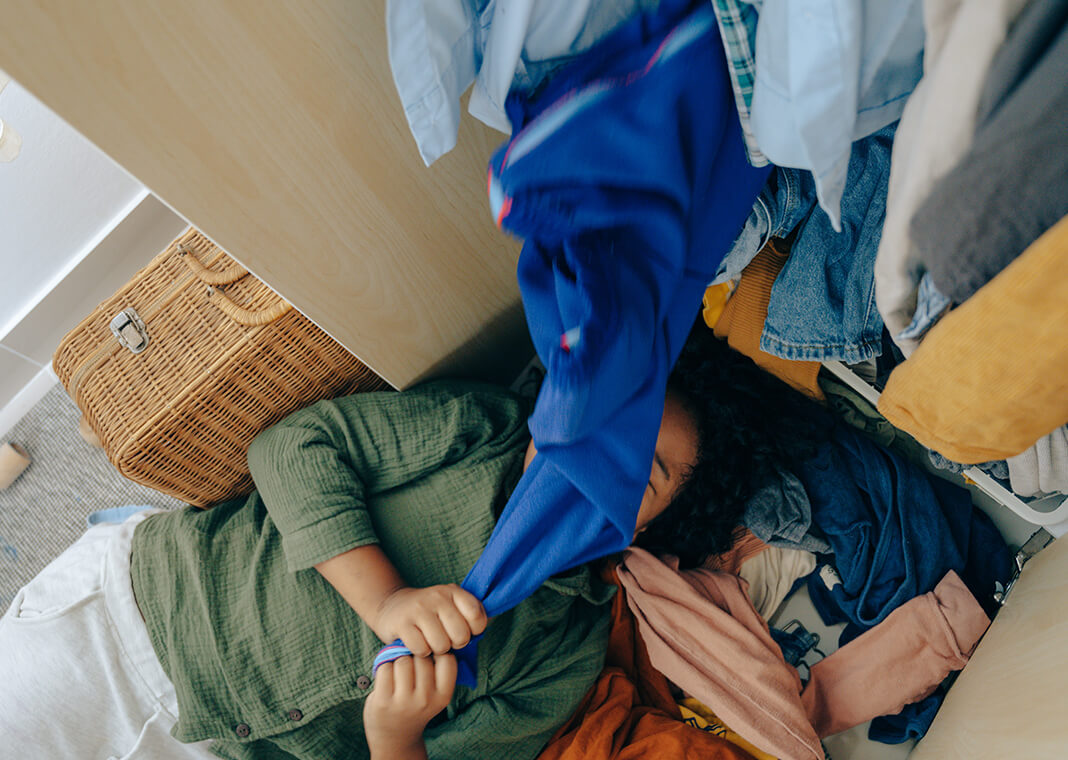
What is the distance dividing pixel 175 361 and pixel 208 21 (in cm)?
52

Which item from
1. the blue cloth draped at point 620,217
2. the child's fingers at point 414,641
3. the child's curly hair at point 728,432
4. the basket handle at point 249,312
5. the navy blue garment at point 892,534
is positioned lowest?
the navy blue garment at point 892,534

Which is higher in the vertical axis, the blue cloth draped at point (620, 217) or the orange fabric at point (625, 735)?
the blue cloth draped at point (620, 217)

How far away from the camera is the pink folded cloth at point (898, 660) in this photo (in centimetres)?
89

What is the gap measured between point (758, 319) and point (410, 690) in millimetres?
582

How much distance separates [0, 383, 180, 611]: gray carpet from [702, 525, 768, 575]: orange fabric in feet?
3.40

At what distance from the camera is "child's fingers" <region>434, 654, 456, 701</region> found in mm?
767

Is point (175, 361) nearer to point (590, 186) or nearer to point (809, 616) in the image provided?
point (590, 186)

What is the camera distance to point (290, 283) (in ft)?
2.29

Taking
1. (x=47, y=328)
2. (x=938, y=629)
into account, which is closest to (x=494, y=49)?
(x=938, y=629)

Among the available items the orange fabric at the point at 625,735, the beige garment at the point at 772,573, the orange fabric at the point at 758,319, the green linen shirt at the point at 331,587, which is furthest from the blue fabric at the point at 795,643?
the orange fabric at the point at 758,319

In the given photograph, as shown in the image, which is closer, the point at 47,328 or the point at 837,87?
the point at 837,87

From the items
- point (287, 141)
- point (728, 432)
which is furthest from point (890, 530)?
point (287, 141)

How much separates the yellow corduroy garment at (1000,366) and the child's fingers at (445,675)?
0.57 metres

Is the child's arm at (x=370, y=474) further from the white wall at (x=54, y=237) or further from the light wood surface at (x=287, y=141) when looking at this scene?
the white wall at (x=54, y=237)
